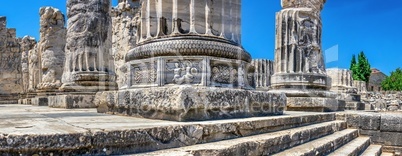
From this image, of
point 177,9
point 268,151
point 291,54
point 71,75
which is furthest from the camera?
point 291,54

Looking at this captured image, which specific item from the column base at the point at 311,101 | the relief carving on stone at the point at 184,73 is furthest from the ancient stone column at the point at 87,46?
the column base at the point at 311,101

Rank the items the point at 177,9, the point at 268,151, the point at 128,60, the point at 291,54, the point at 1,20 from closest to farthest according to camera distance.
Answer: the point at 268,151
the point at 177,9
the point at 128,60
the point at 291,54
the point at 1,20

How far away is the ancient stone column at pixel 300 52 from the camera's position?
7.96 m

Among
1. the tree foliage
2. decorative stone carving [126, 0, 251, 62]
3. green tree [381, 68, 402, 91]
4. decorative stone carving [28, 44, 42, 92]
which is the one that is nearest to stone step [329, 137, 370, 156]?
decorative stone carving [126, 0, 251, 62]

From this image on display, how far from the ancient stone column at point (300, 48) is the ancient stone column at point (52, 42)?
6.88 metres

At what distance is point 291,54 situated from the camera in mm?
8211

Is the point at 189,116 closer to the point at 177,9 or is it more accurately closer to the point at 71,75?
the point at 177,9

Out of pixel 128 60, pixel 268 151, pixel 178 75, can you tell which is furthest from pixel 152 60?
pixel 268 151

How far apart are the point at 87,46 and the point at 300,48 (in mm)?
5227

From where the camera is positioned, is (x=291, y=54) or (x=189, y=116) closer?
(x=189, y=116)

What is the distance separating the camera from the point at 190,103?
2.91 meters

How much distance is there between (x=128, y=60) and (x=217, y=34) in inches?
55.6

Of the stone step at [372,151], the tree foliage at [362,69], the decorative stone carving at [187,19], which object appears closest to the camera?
the decorative stone carving at [187,19]

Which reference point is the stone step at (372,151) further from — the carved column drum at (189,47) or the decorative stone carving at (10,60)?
the decorative stone carving at (10,60)
